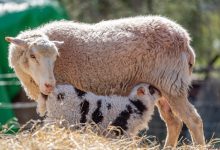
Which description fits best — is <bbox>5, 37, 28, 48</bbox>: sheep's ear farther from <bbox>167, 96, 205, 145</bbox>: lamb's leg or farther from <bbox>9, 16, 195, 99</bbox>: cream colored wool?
<bbox>167, 96, 205, 145</bbox>: lamb's leg

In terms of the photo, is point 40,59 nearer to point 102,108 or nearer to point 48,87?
point 48,87

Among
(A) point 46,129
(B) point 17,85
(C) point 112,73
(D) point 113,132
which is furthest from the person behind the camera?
(B) point 17,85

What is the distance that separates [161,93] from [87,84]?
0.86m

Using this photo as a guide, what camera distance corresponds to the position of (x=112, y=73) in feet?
30.7

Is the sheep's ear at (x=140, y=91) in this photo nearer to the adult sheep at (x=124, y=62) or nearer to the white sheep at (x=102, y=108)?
the white sheep at (x=102, y=108)

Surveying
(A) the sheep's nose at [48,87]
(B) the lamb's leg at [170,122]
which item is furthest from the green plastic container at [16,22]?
(A) the sheep's nose at [48,87]

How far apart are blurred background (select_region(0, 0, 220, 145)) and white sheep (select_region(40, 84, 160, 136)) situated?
63.6 inches

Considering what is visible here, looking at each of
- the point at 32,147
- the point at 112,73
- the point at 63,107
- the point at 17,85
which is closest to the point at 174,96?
the point at 112,73

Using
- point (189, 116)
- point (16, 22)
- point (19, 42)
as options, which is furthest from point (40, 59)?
point (16, 22)

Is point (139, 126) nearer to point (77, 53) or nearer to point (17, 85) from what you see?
point (77, 53)

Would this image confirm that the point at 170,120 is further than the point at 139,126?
Yes

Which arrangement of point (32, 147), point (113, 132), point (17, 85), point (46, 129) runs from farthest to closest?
point (17, 85), point (113, 132), point (46, 129), point (32, 147)

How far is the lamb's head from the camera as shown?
9.11 m

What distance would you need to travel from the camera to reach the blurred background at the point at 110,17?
47.5 feet
